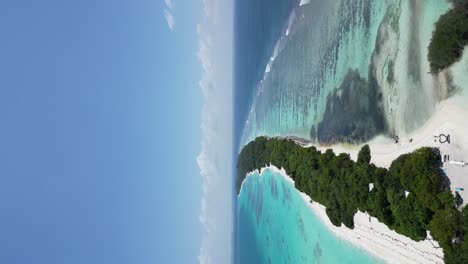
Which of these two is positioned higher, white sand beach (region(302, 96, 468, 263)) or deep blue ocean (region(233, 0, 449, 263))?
deep blue ocean (region(233, 0, 449, 263))

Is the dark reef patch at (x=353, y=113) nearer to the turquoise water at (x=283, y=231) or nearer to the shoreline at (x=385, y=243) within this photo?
the shoreline at (x=385, y=243)

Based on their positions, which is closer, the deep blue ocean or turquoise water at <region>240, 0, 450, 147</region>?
turquoise water at <region>240, 0, 450, 147</region>

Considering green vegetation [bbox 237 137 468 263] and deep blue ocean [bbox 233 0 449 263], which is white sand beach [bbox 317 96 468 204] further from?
deep blue ocean [bbox 233 0 449 263]

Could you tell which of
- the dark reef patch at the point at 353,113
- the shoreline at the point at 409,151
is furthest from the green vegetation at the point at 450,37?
the dark reef patch at the point at 353,113

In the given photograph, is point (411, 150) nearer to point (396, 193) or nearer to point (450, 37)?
point (396, 193)

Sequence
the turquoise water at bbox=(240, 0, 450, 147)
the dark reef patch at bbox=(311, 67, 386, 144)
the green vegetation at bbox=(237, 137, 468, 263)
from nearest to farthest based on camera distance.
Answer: the green vegetation at bbox=(237, 137, 468, 263) → the turquoise water at bbox=(240, 0, 450, 147) → the dark reef patch at bbox=(311, 67, 386, 144)

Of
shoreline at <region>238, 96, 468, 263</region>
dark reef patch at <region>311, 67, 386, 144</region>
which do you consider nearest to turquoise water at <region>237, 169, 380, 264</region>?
shoreline at <region>238, 96, 468, 263</region>

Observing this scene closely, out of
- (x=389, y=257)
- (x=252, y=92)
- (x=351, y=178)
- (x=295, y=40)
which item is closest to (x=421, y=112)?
(x=351, y=178)
